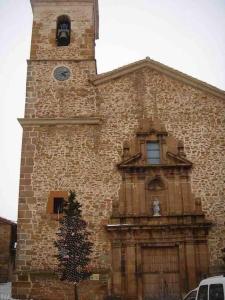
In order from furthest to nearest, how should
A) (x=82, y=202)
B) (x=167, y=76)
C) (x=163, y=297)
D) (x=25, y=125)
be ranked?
(x=167, y=76) < (x=25, y=125) < (x=82, y=202) < (x=163, y=297)

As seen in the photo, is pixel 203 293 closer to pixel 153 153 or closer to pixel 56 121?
pixel 153 153

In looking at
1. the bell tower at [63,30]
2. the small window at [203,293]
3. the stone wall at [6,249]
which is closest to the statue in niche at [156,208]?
the small window at [203,293]

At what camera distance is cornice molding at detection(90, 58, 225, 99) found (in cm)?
1892

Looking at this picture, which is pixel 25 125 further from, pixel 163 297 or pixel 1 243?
pixel 1 243

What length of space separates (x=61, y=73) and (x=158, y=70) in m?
4.51

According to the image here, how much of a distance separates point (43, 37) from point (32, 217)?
28.9 feet

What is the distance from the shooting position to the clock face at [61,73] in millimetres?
19125

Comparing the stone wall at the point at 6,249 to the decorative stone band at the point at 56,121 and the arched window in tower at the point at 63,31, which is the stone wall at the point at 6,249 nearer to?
the decorative stone band at the point at 56,121

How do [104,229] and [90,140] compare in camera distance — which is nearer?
[104,229]

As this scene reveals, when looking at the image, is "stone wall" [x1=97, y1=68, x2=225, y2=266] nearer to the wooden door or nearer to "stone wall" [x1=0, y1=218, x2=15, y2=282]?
the wooden door

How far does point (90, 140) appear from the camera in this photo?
59.0 feet

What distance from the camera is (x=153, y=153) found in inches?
712

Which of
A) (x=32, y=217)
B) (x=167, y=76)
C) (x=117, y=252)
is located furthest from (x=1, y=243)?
(x=167, y=76)

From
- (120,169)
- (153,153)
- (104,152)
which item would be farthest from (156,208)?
(104,152)
